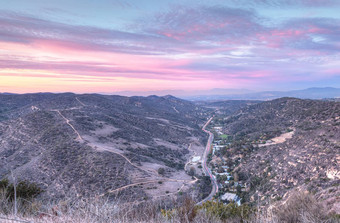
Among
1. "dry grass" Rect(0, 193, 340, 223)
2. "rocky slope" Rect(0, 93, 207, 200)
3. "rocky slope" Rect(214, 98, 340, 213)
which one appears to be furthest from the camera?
"rocky slope" Rect(0, 93, 207, 200)

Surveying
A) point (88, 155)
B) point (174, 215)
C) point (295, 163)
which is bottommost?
point (88, 155)

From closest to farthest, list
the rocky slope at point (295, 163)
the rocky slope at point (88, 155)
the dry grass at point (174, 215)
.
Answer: the dry grass at point (174, 215) → the rocky slope at point (295, 163) → the rocky slope at point (88, 155)

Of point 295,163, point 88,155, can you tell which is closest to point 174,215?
point 295,163

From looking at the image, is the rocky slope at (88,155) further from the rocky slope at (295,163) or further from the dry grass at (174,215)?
the rocky slope at (295,163)

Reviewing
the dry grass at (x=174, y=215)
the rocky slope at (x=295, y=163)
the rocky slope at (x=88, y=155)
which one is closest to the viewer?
the dry grass at (x=174, y=215)

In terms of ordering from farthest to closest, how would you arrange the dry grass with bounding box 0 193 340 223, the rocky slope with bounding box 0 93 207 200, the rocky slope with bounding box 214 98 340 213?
the rocky slope with bounding box 0 93 207 200 → the rocky slope with bounding box 214 98 340 213 → the dry grass with bounding box 0 193 340 223

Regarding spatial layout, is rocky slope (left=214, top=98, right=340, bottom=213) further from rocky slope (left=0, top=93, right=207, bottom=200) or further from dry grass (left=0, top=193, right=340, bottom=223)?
rocky slope (left=0, top=93, right=207, bottom=200)

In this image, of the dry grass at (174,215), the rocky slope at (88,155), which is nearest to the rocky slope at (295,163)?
the dry grass at (174,215)

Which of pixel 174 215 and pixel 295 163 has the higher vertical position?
pixel 174 215

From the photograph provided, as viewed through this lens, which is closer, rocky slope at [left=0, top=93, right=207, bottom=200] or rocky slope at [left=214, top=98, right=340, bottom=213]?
rocky slope at [left=214, top=98, right=340, bottom=213]

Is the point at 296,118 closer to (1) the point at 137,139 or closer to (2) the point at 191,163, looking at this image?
(2) the point at 191,163

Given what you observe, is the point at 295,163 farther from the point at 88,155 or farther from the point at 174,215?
the point at 88,155

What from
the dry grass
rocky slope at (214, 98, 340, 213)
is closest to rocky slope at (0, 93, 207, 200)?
the dry grass
